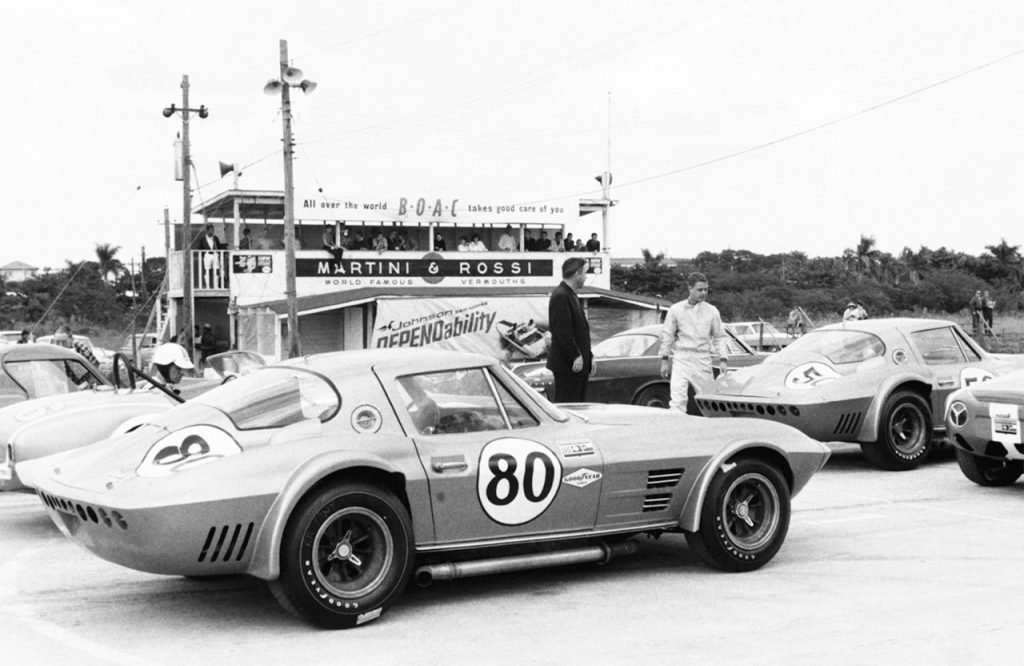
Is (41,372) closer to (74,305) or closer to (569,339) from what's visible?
(569,339)

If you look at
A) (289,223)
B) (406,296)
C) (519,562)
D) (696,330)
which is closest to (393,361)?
(519,562)

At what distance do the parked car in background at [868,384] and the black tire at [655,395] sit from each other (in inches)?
106

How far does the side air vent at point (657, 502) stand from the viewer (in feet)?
20.5

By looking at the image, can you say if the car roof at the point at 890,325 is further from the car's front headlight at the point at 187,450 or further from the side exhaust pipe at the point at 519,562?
the car's front headlight at the point at 187,450

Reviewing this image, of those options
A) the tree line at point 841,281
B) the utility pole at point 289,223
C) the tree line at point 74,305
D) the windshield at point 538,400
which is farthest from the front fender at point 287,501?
the tree line at point 74,305

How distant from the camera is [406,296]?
2744cm

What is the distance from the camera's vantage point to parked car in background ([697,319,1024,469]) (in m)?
10.4

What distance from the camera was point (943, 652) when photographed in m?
4.90

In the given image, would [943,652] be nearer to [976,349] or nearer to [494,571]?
[494,571]

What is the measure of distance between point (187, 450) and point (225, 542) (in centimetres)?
52

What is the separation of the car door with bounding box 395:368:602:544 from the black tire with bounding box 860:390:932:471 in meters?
5.23

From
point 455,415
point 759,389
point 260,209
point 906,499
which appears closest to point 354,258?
point 260,209

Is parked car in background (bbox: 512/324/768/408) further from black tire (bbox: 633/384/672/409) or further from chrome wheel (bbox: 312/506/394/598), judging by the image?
chrome wheel (bbox: 312/506/394/598)

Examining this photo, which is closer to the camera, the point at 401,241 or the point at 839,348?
the point at 839,348
